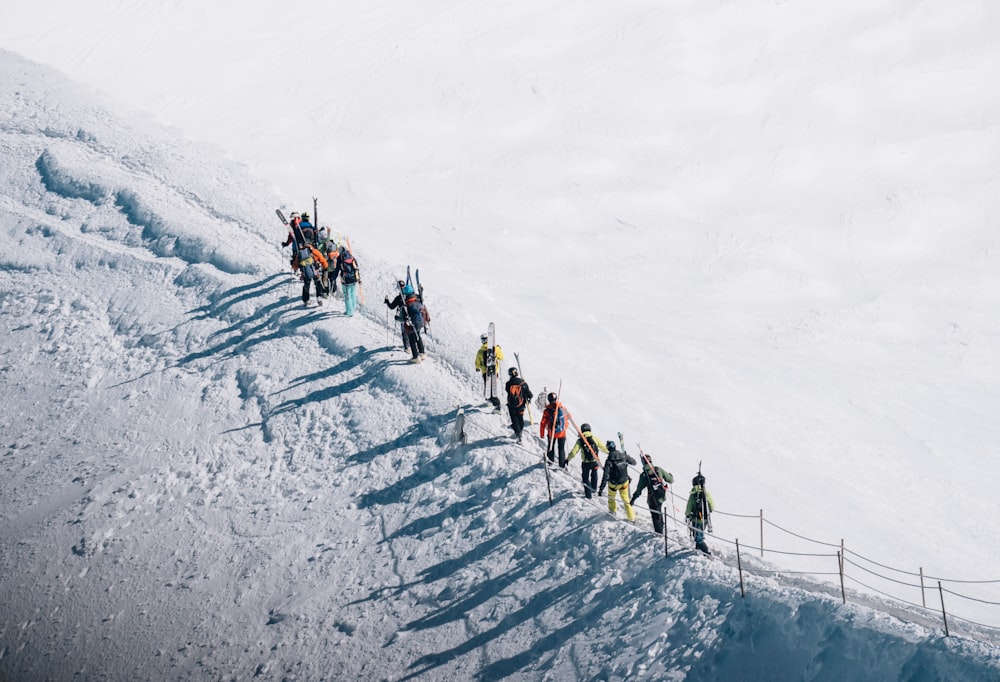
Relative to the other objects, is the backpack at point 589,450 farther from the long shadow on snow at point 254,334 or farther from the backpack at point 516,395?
the long shadow on snow at point 254,334

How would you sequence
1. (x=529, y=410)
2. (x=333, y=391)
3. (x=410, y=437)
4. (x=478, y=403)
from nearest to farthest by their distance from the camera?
(x=529, y=410)
(x=410, y=437)
(x=478, y=403)
(x=333, y=391)

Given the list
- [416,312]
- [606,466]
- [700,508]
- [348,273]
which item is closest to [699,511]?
[700,508]

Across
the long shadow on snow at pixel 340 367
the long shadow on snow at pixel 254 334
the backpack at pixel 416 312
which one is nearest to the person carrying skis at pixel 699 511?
the backpack at pixel 416 312

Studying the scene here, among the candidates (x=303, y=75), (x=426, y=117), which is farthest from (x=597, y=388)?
(x=303, y=75)

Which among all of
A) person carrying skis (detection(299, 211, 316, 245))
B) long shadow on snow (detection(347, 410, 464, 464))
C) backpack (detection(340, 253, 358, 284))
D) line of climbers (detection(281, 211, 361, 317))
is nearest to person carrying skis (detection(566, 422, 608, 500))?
long shadow on snow (detection(347, 410, 464, 464))

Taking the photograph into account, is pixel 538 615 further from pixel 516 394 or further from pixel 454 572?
pixel 516 394

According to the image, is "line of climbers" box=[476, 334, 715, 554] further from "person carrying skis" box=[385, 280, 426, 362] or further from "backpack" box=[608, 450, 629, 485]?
"person carrying skis" box=[385, 280, 426, 362]
